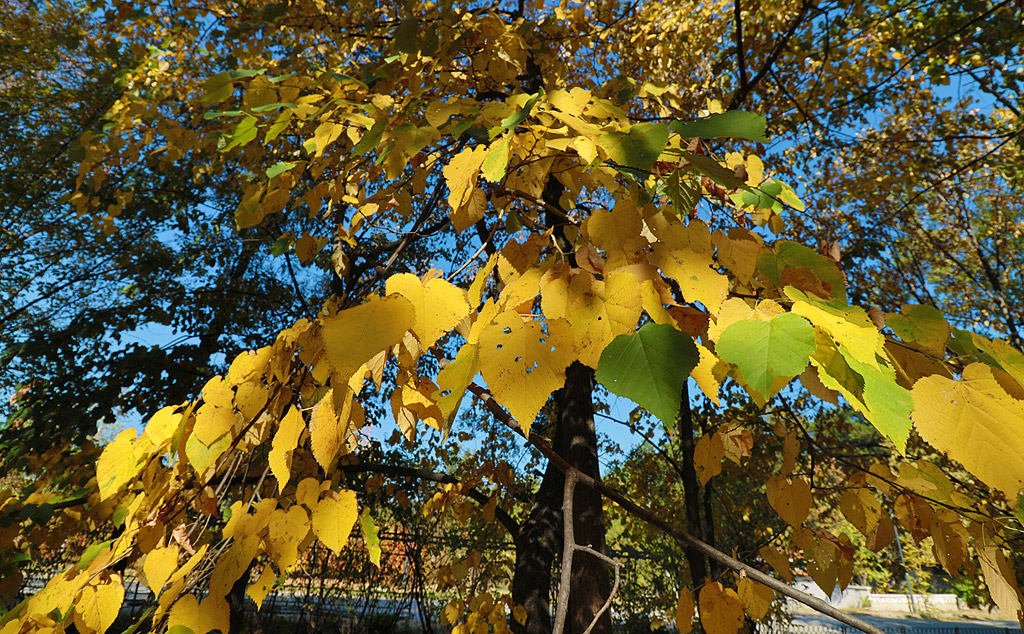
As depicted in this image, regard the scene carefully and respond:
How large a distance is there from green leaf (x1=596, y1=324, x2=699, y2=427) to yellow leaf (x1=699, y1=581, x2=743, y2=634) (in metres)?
0.78

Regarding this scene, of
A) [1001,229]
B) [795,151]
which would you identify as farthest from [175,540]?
[1001,229]

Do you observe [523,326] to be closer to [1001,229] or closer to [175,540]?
[175,540]

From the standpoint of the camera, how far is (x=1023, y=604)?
751 mm

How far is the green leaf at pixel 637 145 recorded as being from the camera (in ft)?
2.03

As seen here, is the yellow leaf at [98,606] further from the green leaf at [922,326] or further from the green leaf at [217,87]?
the green leaf at [922,326]

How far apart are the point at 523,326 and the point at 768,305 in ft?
0.89

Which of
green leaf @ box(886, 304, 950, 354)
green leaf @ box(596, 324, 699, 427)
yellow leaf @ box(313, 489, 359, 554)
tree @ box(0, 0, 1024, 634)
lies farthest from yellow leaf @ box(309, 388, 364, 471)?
green leaf @ box(886, 304, 950, 354)

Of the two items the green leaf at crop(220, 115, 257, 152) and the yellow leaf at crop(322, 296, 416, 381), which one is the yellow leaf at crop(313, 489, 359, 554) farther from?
the green leaf at crop(220, 115, 257, 152)

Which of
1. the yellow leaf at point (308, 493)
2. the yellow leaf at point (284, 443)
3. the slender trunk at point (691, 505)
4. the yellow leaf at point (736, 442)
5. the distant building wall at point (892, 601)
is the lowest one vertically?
the distant building wall at point (892, 601)

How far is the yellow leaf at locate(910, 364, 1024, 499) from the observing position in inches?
16.1

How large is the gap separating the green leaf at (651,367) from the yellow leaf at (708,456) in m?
0.71

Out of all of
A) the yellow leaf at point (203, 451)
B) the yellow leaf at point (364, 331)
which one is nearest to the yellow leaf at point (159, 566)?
the yellow leaf at point (203, 451)

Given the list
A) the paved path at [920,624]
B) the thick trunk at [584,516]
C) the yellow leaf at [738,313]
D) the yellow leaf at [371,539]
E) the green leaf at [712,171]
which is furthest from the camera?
the paved path at [920,624]

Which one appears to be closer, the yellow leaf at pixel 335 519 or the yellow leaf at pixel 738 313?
the yellow leaf at pixel 738 313
